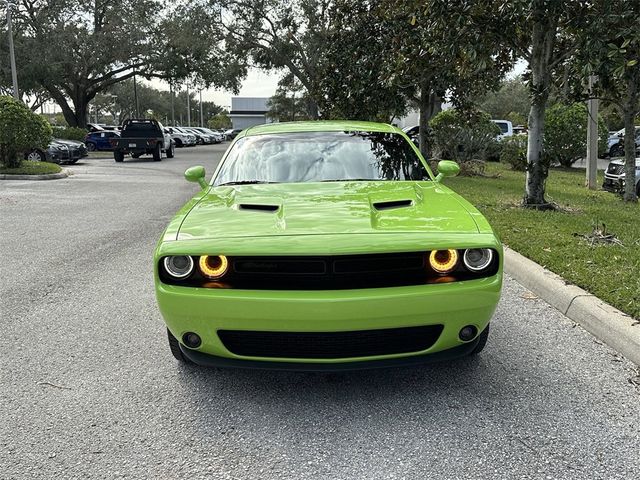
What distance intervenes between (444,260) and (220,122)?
11454 cm

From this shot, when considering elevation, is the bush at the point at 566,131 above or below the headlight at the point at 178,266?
above

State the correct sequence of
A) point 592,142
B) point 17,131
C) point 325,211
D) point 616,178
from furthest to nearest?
point 17,131 → point 592,142 → point 616,178 → point 325,211

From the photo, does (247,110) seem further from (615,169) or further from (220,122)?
(615,169)

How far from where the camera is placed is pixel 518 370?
351cm

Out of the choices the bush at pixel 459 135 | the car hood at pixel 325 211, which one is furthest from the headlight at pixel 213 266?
the bush at pixel 459 135

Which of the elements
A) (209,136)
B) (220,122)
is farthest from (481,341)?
(220,122)

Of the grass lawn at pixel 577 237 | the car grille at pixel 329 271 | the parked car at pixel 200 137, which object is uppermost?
the parked car at pixel 200 137

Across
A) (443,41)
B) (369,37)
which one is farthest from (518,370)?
(369,37)

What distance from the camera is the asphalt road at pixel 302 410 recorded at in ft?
8.38

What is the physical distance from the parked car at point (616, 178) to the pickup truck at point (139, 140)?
1885 centimetres

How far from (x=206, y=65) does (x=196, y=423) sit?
36582mm

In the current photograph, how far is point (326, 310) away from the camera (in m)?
2.78

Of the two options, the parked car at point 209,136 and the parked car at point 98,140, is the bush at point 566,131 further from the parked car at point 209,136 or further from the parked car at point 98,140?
the parked car at point 209,136

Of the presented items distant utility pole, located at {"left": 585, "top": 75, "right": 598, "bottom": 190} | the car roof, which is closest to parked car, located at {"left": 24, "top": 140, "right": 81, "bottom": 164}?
distant utility pole, located at {"left": 585, "top": 75, "right": 598, "bottom": 190}
